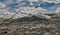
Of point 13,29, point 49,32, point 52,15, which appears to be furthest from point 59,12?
point 13,29

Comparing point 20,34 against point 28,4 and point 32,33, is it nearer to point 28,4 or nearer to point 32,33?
point 32,33

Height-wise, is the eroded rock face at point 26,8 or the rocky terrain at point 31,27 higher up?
the eroded rock face at point 26,8

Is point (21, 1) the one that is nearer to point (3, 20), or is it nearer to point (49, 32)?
point (3, 20)

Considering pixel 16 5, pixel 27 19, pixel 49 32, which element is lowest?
pixel 49 32

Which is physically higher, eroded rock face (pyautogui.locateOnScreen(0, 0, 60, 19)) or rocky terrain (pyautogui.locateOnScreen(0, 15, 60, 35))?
eroded rock face (pyautogui.locateOnScreen(0, 0, 60, 19))

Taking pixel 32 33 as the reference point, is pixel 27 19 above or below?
above

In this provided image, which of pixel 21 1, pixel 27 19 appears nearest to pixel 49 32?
pixel 27 19
